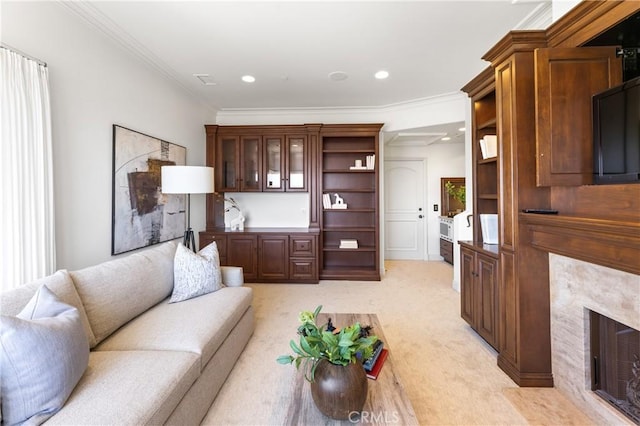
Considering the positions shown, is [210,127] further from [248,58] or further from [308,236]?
[308,236]

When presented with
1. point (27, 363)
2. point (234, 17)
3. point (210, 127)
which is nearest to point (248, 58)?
point (234, 17)

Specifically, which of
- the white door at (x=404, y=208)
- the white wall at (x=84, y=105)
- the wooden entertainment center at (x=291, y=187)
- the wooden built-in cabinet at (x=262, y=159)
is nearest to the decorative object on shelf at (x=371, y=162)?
the wooden entertainment center at (x=291, y=187)

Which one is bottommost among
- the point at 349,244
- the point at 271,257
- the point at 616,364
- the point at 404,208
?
the point at 616,364

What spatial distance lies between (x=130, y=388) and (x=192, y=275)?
3.80ft

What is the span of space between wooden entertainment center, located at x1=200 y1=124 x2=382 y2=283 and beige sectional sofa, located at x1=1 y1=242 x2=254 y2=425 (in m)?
1.80

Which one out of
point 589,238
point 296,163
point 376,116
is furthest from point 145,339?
point 376,116

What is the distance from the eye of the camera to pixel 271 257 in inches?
168

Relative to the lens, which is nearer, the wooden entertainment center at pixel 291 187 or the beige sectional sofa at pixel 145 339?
the beige sectional sofa at pixel 145 339

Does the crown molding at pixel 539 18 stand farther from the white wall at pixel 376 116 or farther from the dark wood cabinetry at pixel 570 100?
the white wall at pixel 376 116

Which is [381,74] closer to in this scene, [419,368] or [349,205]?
[349,205]

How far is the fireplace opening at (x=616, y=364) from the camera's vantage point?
1495 mm

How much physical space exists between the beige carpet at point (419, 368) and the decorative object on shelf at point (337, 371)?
0.27 meters

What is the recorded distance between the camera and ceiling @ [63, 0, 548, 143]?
2.20 metres

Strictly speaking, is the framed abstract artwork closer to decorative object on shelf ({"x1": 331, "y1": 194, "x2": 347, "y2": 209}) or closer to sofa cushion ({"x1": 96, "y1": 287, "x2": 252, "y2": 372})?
sofa cushion ({"x1": 96, "y1": 287, "x2": 252, "y2": 372})
